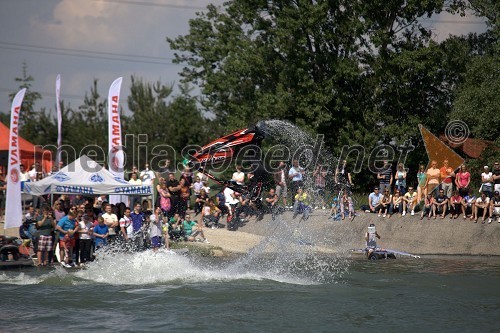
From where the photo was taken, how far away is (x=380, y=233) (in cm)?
2722

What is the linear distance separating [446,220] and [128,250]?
1065cm

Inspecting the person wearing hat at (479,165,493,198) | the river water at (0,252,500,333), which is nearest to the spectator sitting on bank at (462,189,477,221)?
the person wearing hat at (479,165,493,198)

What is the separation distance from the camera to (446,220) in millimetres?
26328

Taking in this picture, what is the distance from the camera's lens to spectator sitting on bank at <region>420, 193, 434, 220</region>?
26.7 meters

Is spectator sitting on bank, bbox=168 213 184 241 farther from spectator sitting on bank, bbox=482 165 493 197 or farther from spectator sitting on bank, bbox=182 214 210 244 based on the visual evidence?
spectator sitting on bank, bbox=482 165 493 197

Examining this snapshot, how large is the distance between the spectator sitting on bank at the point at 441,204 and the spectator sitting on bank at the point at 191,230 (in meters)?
7.82

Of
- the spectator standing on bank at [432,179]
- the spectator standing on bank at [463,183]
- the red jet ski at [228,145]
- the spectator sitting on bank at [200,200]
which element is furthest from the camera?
the spectator sitting on bank at [200,200]

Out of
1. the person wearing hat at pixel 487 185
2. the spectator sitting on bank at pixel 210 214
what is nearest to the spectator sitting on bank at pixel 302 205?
the spectator sitting on bank at pixel 210 214

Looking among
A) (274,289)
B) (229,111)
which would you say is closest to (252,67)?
(229,111)

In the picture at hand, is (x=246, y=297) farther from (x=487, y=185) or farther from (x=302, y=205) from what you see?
(x=487, y=185)

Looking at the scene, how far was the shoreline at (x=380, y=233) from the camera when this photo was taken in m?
25.4

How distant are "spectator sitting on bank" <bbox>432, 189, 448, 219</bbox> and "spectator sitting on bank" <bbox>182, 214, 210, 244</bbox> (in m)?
7.82

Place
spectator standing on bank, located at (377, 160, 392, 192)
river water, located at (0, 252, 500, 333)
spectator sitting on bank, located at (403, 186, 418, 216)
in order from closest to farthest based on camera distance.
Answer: river water, located at (0, 252, 500, 333), spectator sitting on bank, located at (403, 186, 418, 216), spectator standing on bank, located at (377, 160, 392, 192)

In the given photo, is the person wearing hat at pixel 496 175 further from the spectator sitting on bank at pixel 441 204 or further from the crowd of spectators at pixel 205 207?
the spectator sitting on bank at pixel 441 204
